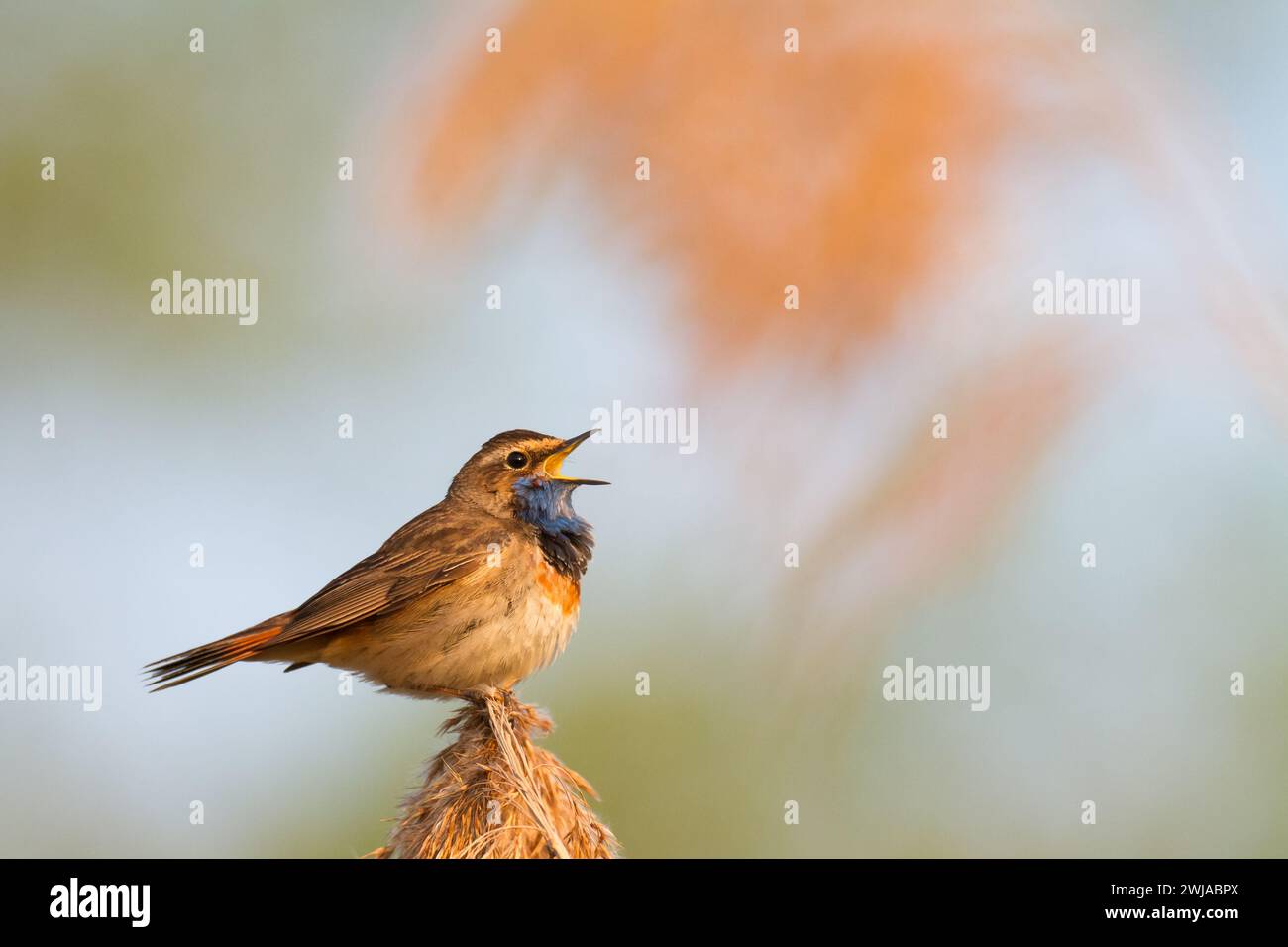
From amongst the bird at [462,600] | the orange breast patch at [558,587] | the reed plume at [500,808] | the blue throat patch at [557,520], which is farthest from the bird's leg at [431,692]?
the reed plume at [500,808]

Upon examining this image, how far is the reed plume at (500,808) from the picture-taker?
6152 mm

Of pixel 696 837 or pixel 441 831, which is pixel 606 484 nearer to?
pixel 441 831

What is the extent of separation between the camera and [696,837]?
12070 mm

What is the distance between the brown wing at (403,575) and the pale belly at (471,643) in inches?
7.7

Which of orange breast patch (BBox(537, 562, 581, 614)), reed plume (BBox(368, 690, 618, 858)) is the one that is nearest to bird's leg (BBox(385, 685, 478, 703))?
orange breast patch (BBox(537, 562, 581, 614))

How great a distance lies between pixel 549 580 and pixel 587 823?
9.22 feet

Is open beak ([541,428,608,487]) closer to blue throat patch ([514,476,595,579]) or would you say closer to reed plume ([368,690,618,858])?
blue throat patch ([514,476,595,579])

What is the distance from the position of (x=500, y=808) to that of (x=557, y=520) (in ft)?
11.2

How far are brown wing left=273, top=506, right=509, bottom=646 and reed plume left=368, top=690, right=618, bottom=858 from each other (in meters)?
2.04

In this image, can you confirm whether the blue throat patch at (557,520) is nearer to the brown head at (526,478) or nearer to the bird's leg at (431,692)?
the brown head at (526,478)

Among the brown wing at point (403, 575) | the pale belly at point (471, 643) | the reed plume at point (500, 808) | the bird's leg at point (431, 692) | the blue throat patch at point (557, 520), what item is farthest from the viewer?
the blue throat patch at point (557, 520)

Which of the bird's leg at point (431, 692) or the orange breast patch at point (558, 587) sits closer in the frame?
the bird's leg at point (431, 692)

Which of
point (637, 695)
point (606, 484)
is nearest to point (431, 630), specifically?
point (606, 484)

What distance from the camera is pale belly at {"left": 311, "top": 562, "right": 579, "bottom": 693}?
8.73 metres
